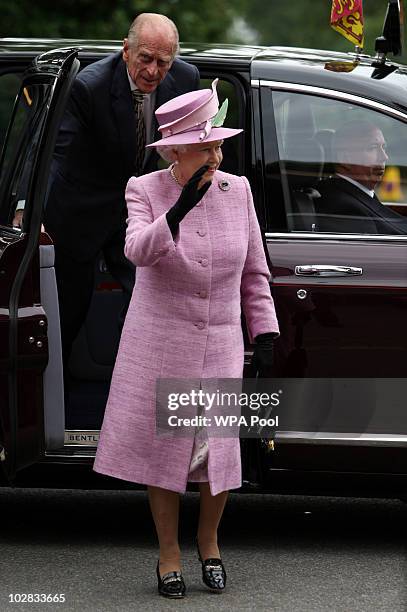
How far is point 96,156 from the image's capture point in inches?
258

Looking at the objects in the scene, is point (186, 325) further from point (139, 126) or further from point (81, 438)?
point (139, 126)

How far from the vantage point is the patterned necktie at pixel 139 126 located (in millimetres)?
6422

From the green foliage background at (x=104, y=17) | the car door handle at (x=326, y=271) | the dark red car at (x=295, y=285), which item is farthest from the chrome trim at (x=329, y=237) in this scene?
the green foliage background at (x=104, y=17)

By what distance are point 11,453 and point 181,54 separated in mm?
1813

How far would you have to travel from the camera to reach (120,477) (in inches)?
223

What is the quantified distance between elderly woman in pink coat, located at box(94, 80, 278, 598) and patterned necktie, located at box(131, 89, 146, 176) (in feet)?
2.70

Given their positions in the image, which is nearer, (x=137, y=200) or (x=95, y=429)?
(x=137, y=200)

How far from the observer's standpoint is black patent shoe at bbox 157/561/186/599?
18.5 ft

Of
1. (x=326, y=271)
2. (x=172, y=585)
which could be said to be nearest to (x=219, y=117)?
(x=326, y=271)

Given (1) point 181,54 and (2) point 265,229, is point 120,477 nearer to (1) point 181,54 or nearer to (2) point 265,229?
(2) point 265,229

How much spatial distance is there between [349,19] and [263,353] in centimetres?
182

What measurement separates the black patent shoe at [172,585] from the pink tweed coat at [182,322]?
1.05ft

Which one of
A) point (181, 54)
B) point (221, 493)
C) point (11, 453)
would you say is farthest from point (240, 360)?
point (181, 54)

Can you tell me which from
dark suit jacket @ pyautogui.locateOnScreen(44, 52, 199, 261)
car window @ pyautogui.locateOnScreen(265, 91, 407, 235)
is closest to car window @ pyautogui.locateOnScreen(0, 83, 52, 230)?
dark suit jacket @ pyautogui.locateOnScreen(44, 52, 199, 261)
